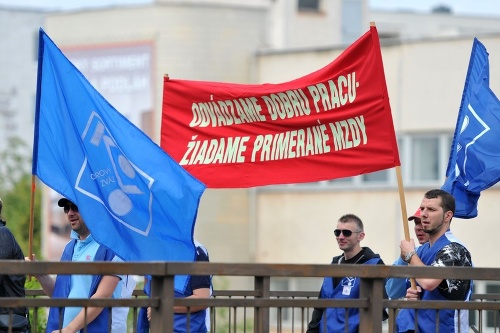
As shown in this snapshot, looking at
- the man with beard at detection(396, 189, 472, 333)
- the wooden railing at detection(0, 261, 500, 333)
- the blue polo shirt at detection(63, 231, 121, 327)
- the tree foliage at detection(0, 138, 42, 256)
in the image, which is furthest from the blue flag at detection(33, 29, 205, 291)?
the tree foliage at detection(0, 138, 42, 256)

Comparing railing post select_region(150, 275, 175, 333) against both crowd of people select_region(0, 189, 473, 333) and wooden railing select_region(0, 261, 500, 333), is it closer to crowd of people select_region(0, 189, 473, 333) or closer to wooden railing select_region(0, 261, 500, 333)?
wooden railing select_region(0, 261, 500, 333)

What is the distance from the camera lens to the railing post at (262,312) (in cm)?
927

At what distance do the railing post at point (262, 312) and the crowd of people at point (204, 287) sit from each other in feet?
1.36

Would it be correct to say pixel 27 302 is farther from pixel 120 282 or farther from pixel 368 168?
pixel 368 168

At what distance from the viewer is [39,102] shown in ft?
34.8

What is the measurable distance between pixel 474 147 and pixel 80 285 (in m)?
3.88

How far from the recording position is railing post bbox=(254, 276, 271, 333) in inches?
365

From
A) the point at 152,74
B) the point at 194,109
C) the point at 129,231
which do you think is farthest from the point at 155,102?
the point at 129,231

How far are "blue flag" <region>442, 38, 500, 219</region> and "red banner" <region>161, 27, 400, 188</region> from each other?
119 cm

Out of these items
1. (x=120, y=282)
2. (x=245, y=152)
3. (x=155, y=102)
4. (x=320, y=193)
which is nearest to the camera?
(x=120, y=282)

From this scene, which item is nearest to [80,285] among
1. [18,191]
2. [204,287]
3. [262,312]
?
[204,287]

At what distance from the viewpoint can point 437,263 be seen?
9914 mm

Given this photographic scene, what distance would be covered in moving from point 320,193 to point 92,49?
8.89 m

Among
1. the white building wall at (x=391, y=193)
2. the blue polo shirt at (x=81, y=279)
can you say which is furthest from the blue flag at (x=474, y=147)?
the white building wall at (x=391, y=193)
